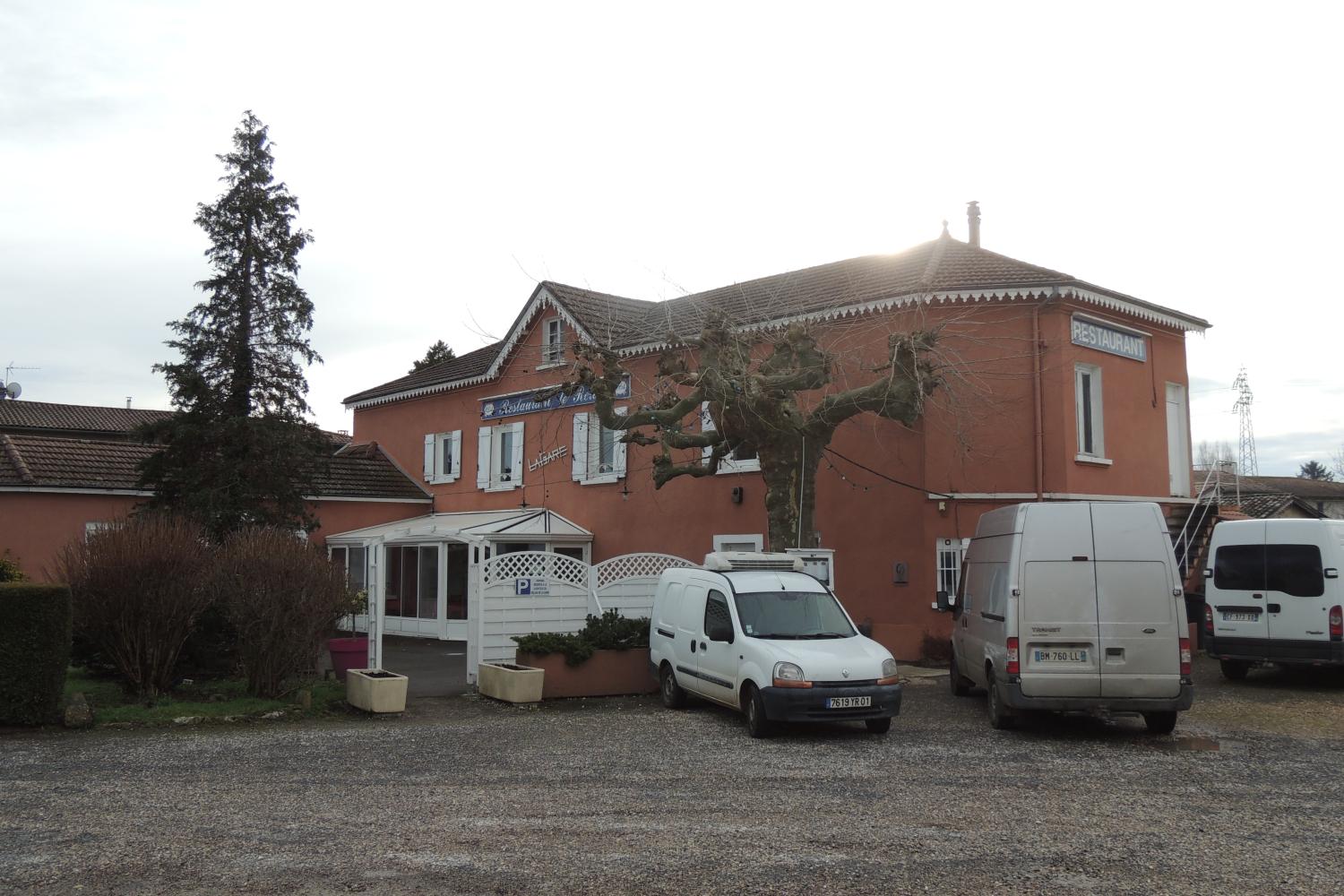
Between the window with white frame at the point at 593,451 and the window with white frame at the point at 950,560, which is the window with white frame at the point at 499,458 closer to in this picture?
the window with white frame at the point at 593,451

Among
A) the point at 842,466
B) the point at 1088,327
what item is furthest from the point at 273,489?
the point at 1088,327

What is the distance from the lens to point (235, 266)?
23375mm

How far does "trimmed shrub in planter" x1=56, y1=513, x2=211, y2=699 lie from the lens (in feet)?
42.7

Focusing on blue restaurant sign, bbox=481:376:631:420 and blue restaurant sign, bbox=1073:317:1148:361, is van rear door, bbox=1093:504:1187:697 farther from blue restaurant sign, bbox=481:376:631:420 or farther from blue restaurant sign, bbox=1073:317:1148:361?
blue restaurant sign, bbox=481:376:631:420

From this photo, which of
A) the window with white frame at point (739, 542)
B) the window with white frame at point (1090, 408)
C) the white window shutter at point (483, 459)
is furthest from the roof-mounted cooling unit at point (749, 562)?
the white window shutter at point (483, 459)

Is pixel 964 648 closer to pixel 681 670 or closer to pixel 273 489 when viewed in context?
pixel 681 670

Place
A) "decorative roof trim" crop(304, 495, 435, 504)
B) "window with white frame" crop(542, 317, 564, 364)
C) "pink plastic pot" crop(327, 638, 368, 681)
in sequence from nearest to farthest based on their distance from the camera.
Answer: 1. "pink plastic pot" crop(327, 638, 368, 681)
2. "window with white frame" crop(542, 317, 564, 364)
3. "decorative roof trim" crop(304, 495, 435, 504)

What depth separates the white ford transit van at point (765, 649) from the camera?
11570 mm

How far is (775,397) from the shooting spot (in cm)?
1655

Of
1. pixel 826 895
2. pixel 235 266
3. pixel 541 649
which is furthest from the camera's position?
pixel 235 266

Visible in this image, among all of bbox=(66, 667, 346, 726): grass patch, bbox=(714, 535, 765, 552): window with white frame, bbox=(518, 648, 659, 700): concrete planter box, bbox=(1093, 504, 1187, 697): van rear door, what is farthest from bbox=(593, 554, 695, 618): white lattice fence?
bbox=(1093, 504, 1187, 697): van rear door

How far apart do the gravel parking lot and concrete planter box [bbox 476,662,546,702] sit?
1428mm

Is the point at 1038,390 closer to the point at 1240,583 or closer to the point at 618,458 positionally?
the point at 1240,583

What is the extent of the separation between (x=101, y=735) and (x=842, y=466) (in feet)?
42.6
